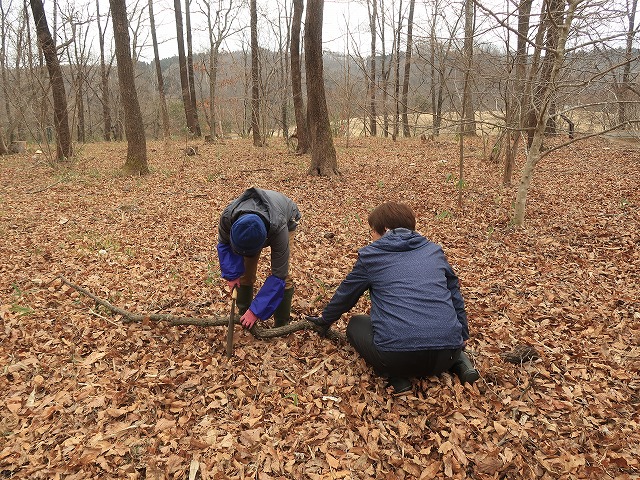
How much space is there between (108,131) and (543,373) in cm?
2612

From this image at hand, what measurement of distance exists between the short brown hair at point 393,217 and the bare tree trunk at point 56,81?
11.6 metres

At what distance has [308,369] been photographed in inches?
118

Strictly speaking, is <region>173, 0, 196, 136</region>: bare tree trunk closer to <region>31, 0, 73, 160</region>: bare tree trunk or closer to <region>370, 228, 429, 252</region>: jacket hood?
<region>31, 0, 73, 160</region>: bare tree trunk

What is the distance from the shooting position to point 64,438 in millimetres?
2420

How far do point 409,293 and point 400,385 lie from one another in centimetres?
70

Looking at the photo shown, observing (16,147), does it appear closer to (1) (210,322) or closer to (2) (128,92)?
(2) (128,92)

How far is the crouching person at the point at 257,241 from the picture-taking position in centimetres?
260

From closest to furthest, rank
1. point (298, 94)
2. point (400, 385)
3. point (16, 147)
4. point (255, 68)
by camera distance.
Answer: point (400, 385) < point (298, 94) < point (255, 68) < point (16, 147)

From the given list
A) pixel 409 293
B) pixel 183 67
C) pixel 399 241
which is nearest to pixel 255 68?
pixel 183 67

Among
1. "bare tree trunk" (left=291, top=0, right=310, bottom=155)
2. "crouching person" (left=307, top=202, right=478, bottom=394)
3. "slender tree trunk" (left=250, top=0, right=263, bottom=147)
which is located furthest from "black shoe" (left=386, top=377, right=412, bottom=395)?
"slender tree trunk" (left=250, top=0, right=263, bottom=147)

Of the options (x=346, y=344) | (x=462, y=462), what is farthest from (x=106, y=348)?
(x=462, y=462)

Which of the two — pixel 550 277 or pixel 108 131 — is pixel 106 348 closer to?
pixel 550 277

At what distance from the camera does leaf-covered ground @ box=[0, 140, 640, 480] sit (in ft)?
7.45

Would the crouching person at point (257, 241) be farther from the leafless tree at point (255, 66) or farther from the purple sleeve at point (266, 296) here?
the leafless tree at point (255, 66)
